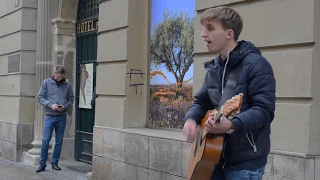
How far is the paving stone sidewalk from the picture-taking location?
9008 mm

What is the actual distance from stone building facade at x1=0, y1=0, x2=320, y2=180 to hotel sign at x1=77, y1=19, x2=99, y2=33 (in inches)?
8.1

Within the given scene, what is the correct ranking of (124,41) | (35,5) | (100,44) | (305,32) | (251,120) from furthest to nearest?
(35,5) → (100,44) → (124,41) → (305,32) → (251,120)

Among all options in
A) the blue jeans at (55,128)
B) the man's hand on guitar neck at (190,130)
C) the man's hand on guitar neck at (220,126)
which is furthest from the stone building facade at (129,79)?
the man's hand on guitar neck at (220,126)

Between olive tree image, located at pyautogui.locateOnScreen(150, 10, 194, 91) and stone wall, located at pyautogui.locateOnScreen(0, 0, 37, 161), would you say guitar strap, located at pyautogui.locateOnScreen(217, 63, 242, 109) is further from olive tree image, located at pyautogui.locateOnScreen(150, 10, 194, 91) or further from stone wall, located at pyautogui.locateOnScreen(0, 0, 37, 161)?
stone wall, located at pyautogui.locateOnScreen(0, 0, 37, 161)

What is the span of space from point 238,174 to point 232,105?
1.79 ft

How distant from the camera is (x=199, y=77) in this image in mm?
6332

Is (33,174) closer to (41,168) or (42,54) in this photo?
(41,168)

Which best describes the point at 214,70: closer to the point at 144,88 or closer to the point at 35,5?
the point at 144,88

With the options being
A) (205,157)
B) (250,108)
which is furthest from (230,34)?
(205,157)

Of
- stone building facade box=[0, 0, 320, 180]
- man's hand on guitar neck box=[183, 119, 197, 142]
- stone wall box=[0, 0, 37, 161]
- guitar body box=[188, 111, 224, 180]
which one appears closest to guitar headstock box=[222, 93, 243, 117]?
guitar body box=[188, 111, 224, 180]

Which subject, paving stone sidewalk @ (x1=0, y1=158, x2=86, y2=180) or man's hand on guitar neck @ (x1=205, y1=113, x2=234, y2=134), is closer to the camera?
man's hand on guitar neck @ (x1=205, y1=113, x2=234, y2=134)

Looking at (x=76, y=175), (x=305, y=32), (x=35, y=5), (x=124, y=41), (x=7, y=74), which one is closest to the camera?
(x=305, y=32)

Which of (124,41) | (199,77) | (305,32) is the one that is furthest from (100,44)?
(305,32)

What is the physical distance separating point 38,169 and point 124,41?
10.6ft
